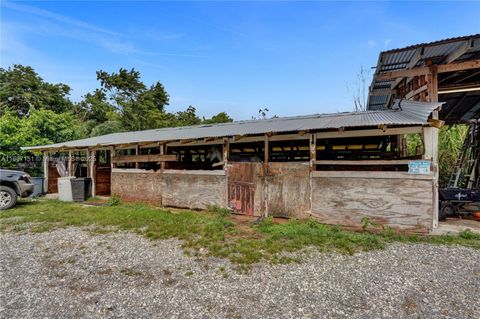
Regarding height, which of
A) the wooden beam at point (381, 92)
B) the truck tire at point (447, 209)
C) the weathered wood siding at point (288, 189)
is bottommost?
the truck tire at point (447, 209)

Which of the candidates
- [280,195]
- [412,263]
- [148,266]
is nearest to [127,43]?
[280,195]

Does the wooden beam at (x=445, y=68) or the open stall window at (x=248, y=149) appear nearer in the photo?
the wooden beam at (x=445, y=68)

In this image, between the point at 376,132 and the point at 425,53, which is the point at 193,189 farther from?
the point at 425,53

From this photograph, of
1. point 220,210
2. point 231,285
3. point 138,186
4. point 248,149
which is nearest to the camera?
point 231,285

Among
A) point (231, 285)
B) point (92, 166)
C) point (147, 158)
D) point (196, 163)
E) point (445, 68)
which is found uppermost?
point (445, 68)

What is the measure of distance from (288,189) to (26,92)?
2857cm

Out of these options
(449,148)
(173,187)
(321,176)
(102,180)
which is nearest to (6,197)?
(102,180)

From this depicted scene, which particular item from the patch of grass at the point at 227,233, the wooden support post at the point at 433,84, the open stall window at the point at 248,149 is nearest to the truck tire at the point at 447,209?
the patch of grass at the point at 227,233

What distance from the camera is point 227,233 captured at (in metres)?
5.69

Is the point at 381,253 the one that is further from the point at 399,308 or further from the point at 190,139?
the point at 190,139

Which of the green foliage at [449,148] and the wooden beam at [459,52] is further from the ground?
the wooden beam at [459,52]

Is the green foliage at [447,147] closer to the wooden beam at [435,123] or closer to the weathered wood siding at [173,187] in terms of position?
the wooden beam at [435,123]

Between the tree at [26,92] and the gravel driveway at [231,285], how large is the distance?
83.8 ft

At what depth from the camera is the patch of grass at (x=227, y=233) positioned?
4.62 metres
